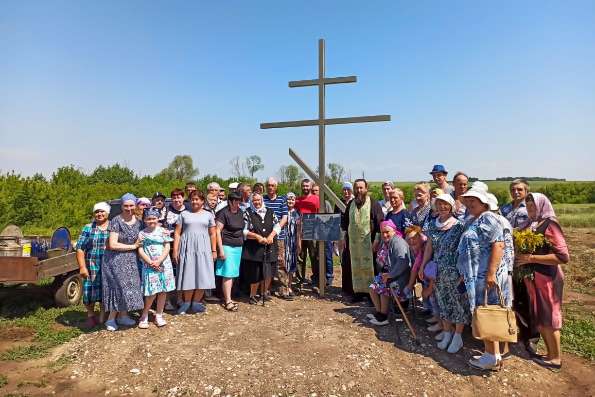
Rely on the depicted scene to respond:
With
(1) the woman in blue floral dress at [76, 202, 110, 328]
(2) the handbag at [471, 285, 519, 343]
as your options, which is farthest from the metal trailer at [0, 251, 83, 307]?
(2) the handbag at [471, 285, 519, 343]

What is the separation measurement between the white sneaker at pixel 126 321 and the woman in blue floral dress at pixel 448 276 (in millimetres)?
3962

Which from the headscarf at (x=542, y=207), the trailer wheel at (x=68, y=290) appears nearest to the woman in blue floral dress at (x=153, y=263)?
the trailer wheel at (x=68, y=290)

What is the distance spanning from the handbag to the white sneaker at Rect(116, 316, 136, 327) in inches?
166

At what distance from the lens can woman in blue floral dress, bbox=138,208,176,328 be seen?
489 centimetres

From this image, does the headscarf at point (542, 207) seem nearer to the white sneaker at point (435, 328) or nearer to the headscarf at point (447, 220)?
the headscarf at point (447, 220)

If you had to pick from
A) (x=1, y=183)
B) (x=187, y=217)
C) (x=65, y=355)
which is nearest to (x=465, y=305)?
(x=187, y=217)

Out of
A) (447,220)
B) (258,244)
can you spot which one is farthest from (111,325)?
(447,220)

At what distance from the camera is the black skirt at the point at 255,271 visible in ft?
20.0

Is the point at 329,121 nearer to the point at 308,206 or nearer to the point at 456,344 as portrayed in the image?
the point at 308,206

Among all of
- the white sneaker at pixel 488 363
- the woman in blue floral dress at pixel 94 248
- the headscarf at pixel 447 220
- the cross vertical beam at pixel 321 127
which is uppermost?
the cross vertical beam at pixel 321 127

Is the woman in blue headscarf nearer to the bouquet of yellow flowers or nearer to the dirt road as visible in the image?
the dirt road

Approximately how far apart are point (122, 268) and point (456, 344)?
4.19 metres

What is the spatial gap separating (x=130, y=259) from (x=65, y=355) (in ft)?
4.22

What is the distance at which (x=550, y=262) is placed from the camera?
393 centimetres
